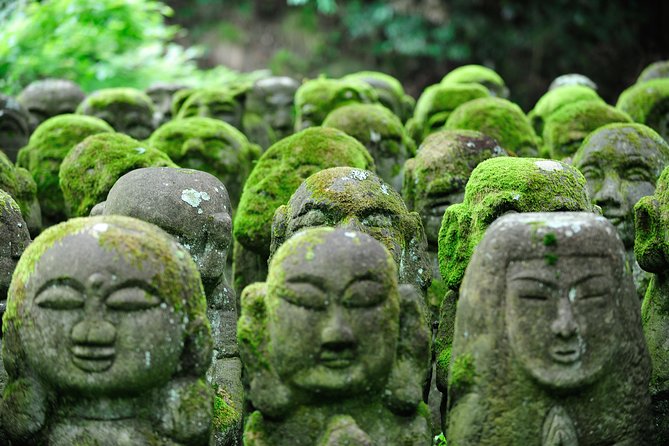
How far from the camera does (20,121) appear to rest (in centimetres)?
1262

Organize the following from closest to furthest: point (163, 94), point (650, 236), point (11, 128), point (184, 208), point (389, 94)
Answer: point (650, 236)
point (184, 208)
point (11, 128)
point (389, 94)
point (163, 94)

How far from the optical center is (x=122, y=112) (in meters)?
13.3

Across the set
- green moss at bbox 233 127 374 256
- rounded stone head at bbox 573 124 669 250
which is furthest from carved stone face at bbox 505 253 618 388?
green moss at bbox 233 127 374 256

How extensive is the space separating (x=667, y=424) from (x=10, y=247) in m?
4.69

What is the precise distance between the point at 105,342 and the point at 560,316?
248cm

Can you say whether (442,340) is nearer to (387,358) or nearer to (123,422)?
(387,358)

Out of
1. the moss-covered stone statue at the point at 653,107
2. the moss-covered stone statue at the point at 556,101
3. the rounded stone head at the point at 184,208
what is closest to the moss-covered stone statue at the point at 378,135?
the moss-covered stone statue at the point at 556,101

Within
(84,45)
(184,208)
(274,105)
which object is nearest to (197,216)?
(184,208)

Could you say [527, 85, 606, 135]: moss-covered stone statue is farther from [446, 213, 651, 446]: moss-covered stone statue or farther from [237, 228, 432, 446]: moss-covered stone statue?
[237, 228, 432, 446]: moss-covered stone statue

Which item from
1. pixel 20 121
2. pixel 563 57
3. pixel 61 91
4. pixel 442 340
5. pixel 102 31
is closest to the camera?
pixel 442 340

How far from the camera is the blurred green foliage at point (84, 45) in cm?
1898

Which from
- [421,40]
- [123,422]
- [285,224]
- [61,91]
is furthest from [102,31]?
[123,422]

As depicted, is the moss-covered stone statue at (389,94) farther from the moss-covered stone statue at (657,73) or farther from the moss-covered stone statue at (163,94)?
the moss-covered stone statue at (657,73)

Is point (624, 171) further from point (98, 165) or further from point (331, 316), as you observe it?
point (98, 165)
